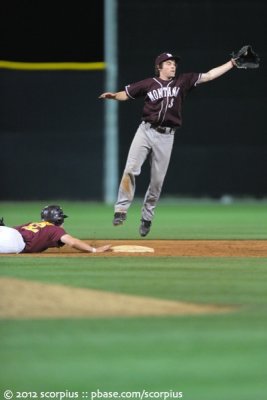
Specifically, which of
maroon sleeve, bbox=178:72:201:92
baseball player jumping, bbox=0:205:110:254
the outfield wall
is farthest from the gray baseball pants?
the outfield wall

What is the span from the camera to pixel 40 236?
8.58 metres

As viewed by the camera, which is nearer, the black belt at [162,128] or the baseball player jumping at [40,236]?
the baseball player jumping at [40,236]

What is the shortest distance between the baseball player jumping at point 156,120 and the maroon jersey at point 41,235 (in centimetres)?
181

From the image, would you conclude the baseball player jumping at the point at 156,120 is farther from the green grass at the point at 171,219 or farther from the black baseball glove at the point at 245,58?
the green grass at the point at 171,219

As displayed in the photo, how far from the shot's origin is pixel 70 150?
17391 mm

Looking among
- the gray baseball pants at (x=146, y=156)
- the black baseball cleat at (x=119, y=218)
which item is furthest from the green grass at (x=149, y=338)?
the gray baseball pants at (x=146, y=156)

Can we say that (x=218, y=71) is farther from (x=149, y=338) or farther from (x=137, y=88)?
(x=149, y=338)

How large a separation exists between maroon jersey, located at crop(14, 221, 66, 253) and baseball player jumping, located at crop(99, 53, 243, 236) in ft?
5.94

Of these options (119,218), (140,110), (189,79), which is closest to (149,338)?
(119,218)

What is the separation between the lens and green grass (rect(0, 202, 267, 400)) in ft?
13.6

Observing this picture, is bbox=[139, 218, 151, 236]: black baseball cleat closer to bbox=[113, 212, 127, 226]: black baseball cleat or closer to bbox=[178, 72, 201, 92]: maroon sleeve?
bbox=[113, 212, 127, 226]: black baseball cleat

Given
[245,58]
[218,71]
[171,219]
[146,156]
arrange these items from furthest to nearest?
[171,219], [245,58], [146,156], [218,71]

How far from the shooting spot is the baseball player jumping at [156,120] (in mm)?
10453

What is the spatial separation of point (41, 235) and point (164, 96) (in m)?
2.44
